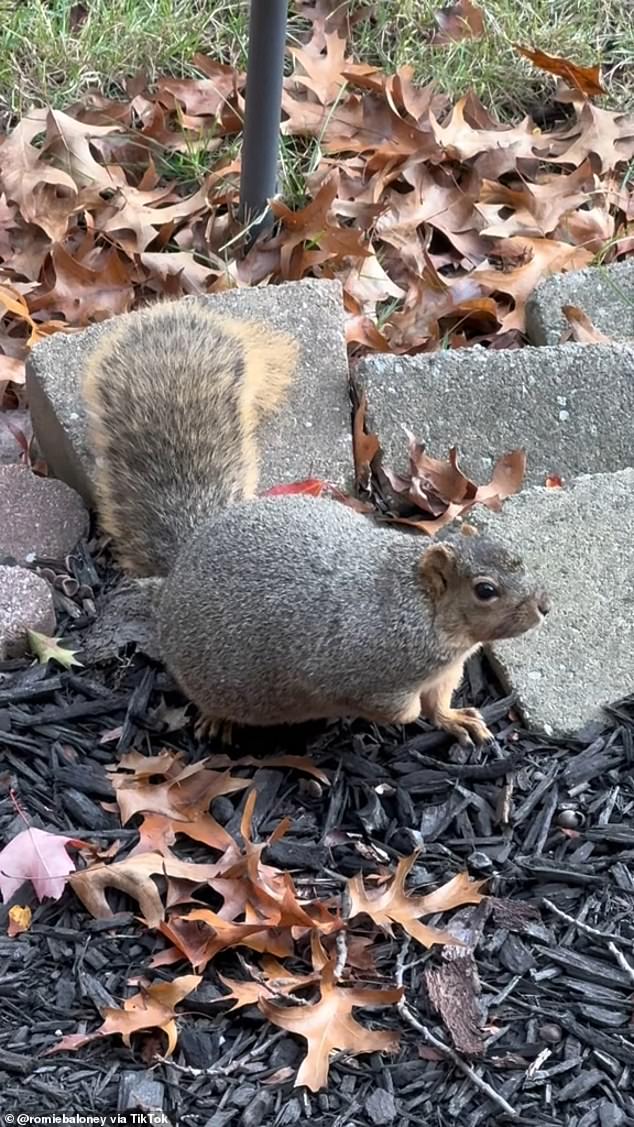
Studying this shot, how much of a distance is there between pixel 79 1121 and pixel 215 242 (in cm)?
310

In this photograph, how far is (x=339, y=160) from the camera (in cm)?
493

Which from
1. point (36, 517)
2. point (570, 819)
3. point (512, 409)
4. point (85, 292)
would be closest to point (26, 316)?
point (85, 292)

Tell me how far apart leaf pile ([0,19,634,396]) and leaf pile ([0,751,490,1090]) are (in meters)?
1.87

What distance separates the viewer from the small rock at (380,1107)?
2422 millimetres

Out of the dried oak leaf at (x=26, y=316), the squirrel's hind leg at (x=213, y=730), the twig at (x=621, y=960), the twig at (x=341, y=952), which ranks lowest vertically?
the squirrel's hind leg at (x=213, y=730)

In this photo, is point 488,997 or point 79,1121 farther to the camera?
point 488,997

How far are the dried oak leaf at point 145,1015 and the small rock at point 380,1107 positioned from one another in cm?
38

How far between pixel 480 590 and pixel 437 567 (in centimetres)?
11

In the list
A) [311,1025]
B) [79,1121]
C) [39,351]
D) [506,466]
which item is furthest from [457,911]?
[39,351]

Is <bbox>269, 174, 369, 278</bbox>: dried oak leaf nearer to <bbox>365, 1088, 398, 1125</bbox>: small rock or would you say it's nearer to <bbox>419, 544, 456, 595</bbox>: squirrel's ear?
<bbox>419, 544, 456, 595</bbox>: squirrel's ear

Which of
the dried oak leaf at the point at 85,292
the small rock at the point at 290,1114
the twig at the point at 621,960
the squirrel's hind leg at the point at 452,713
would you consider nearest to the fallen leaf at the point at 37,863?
the small rock at the point at 290,1114

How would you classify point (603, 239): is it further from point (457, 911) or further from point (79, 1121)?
point (79, 1121)

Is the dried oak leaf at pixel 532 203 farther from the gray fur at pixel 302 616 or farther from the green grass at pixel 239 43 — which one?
the gray fur at pixel 302 616

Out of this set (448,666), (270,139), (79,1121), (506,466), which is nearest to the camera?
(79,1121)
